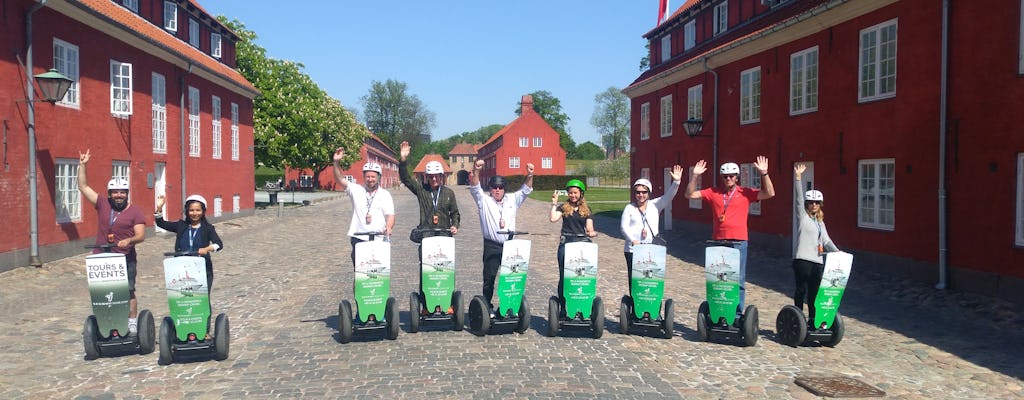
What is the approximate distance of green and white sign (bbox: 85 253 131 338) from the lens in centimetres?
652

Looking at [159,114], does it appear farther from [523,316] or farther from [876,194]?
[876,194]

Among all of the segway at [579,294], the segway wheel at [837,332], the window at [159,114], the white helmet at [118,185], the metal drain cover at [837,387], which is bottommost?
the metal drain cover at [837,387]

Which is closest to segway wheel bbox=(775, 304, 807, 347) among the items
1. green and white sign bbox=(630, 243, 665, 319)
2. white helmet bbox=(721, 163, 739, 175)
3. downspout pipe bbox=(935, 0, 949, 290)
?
green and white sign bbox=(630, 243, 665, 319)

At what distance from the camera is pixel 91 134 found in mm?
16281

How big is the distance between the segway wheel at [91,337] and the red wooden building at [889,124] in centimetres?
1077

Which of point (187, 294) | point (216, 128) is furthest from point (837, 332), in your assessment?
point (216, 128)

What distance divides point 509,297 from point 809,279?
3.01 meters

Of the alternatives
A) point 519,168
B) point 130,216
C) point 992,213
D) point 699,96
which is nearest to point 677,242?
point 699,96

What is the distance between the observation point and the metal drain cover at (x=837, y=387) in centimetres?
577

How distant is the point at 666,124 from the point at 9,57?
57.8 feet

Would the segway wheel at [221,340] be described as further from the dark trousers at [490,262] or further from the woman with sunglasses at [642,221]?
the woman with sunglasses at [642,221]

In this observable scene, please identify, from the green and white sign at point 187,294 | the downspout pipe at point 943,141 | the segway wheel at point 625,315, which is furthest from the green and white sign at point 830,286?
the green and white sign at point 187,294

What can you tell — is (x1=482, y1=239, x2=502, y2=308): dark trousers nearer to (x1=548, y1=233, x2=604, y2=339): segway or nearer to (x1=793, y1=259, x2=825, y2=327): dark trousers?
(x1=548, y1=233, x2=604, y2=339): segway

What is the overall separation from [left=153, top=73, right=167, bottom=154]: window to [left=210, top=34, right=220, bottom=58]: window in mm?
7902
